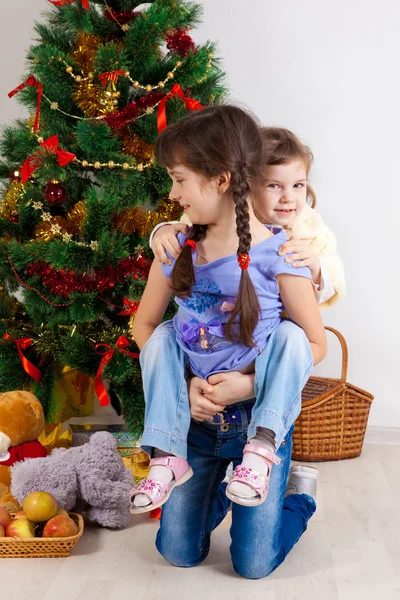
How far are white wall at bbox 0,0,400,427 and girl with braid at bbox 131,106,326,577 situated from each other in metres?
1.11

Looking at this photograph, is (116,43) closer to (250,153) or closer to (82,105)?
(82,105)

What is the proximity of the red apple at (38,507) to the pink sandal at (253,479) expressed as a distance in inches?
19.2

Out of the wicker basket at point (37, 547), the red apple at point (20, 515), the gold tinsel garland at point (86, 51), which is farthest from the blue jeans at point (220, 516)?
the gold tinsel garland at point (86, 51)

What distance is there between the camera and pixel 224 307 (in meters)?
1.63

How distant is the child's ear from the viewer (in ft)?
5.16

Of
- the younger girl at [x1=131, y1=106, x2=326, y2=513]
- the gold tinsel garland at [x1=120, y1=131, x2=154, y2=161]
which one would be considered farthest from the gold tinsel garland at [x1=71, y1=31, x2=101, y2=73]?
the younger girl at [x1=131, y1=106, x2=326, y2=513]

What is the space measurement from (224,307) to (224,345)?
80 millimetres

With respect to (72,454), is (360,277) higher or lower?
higher

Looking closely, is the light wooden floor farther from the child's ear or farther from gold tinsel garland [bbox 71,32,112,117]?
gold tinsel garland [bbox 71,32,112,117]

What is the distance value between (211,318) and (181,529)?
1.53ft

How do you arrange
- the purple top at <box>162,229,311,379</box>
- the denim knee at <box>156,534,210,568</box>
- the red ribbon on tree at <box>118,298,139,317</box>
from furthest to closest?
the red ribbon on tree at <box>118,298,139,317</box> < the denim knee at <box>156,534,210,568</box> < the purple top at <box>162,229,311,379</box>

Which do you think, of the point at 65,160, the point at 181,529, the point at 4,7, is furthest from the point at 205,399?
the point at 4,7

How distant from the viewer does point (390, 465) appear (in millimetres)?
2521

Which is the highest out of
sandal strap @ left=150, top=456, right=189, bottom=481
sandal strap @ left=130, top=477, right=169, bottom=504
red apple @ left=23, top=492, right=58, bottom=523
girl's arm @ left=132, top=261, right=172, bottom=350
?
girl's arm @ left=132, top=261, right=172, bottom=350
